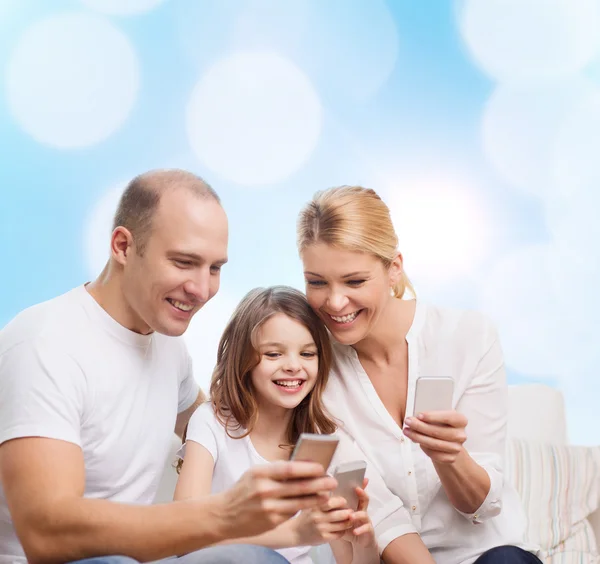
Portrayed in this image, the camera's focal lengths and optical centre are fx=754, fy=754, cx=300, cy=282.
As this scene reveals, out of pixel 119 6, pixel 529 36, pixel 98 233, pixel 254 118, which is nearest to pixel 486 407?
pixel 98 233

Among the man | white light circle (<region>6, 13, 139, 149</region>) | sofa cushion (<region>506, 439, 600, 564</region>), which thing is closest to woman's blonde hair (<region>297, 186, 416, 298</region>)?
the man

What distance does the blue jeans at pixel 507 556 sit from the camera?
204 cm

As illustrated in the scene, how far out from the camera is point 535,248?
423 centimetres

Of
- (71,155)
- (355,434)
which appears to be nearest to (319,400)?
(355,434)

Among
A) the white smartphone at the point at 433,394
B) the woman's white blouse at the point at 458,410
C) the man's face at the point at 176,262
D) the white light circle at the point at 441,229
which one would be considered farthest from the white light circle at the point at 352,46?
the white smartphone at the point at 433,394

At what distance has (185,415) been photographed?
8.28ft

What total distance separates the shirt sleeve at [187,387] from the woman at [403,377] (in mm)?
447

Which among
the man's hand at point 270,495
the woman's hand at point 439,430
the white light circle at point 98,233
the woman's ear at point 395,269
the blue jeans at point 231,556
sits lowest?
the blue jeans at point 231,556

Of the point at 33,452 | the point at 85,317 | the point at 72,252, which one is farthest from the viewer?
the point at 72,252

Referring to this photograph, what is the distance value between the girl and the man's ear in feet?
1.64

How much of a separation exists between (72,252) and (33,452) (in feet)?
7.67

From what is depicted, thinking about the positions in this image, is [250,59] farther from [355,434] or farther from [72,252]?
[355,434]

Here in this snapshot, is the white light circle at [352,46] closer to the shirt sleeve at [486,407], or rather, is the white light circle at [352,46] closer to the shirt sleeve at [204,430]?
the shirt sleeve at [486,407]

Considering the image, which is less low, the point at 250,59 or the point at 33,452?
the point at 250,59
